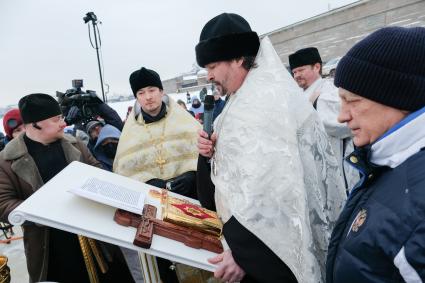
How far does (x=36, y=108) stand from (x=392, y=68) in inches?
92.5

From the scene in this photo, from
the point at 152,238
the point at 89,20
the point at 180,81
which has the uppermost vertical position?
the point at 89,20

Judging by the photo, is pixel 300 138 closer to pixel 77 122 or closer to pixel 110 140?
pixel 110 140

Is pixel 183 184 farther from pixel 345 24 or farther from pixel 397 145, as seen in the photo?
pixel 345 24

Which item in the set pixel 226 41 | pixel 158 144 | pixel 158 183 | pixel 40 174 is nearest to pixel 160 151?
pixel 158 144

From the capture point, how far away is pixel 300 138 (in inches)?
51.5

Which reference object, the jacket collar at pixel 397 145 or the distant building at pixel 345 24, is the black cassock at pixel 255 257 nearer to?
the jacket collar at pixel 397 145

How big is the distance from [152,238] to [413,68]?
1.10 m

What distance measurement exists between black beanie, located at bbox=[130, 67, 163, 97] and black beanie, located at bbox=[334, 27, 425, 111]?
2.18 meters

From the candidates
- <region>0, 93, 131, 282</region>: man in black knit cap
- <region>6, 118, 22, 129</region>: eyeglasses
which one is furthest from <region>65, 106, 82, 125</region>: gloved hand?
<region>0, 93, 131, 282</region>: man in black knit cap

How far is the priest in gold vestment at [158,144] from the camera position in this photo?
2564 mm

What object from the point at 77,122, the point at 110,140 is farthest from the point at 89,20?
the point at 110,140

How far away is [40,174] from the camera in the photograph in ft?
7.48

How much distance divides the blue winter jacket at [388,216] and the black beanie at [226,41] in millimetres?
854

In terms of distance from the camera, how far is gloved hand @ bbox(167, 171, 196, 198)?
247cm
